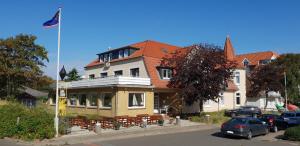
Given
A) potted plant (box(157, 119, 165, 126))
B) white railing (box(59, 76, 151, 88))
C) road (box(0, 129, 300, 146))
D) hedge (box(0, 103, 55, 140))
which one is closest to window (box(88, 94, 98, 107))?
white railing (box(59, 76, 151, 88))

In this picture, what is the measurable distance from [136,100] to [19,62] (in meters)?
13.8

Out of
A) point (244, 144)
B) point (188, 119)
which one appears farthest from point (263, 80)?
point (244, 144)

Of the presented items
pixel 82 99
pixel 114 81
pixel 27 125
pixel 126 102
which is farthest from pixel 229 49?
pixel 27 125

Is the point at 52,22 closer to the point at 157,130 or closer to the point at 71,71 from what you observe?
the point at 157,130

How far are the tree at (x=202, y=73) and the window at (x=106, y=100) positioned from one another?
21.4 ft

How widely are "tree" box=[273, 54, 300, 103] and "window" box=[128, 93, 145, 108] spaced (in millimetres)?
30513

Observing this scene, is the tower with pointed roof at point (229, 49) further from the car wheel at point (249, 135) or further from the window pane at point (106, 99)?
the car wheel at point (249, 135)

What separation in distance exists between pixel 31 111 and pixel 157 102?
58.6ft

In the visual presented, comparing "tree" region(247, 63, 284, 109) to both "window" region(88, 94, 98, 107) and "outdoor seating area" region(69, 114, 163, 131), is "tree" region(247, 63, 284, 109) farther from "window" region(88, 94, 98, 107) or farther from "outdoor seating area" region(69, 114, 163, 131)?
"outdoor seating area" region(69, 114, 163, 131)

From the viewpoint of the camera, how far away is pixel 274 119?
91.8 feet

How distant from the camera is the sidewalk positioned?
19.3 meters

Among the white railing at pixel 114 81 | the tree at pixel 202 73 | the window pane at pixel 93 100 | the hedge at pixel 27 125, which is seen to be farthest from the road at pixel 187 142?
the window pane at pixel 93 100

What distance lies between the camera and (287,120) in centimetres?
2845

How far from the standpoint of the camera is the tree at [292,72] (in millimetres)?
57719
